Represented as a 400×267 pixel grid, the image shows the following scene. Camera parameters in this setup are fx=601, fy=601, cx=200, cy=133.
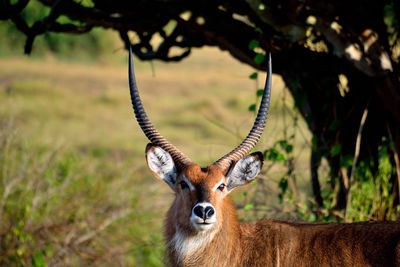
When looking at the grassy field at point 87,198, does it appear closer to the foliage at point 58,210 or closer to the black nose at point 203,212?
the foliage at point 58,210

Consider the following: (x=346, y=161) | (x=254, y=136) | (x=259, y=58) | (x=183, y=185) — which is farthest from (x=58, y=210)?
(x=254, y=136)

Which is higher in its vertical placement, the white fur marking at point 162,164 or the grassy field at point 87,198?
the white fur marking at point 162,164

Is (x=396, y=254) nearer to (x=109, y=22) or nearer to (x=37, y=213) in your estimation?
(x=109, y=22)

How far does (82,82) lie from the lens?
30.7m

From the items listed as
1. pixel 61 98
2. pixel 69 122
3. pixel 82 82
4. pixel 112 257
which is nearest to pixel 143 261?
pixel 112 257

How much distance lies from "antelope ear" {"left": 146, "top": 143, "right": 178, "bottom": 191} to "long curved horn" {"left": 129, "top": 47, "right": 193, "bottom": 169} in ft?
0.22

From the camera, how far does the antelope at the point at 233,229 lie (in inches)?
207

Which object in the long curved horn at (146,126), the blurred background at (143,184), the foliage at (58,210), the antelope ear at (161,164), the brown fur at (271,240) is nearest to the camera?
the brown fur at (271,240)

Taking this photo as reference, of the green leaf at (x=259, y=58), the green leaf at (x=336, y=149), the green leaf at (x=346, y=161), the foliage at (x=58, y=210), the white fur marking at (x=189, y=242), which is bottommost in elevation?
the foliage at (x=58, y=210)

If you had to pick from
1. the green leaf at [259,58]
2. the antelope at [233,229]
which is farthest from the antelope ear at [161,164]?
the green leaf at [259,58]

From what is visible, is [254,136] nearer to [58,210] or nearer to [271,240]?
[271,240]

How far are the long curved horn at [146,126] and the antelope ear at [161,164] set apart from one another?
0.07 metres

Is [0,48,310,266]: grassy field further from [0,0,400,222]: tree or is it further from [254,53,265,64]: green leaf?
[254,53,265,64]: green leaf

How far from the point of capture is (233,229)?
579cm
